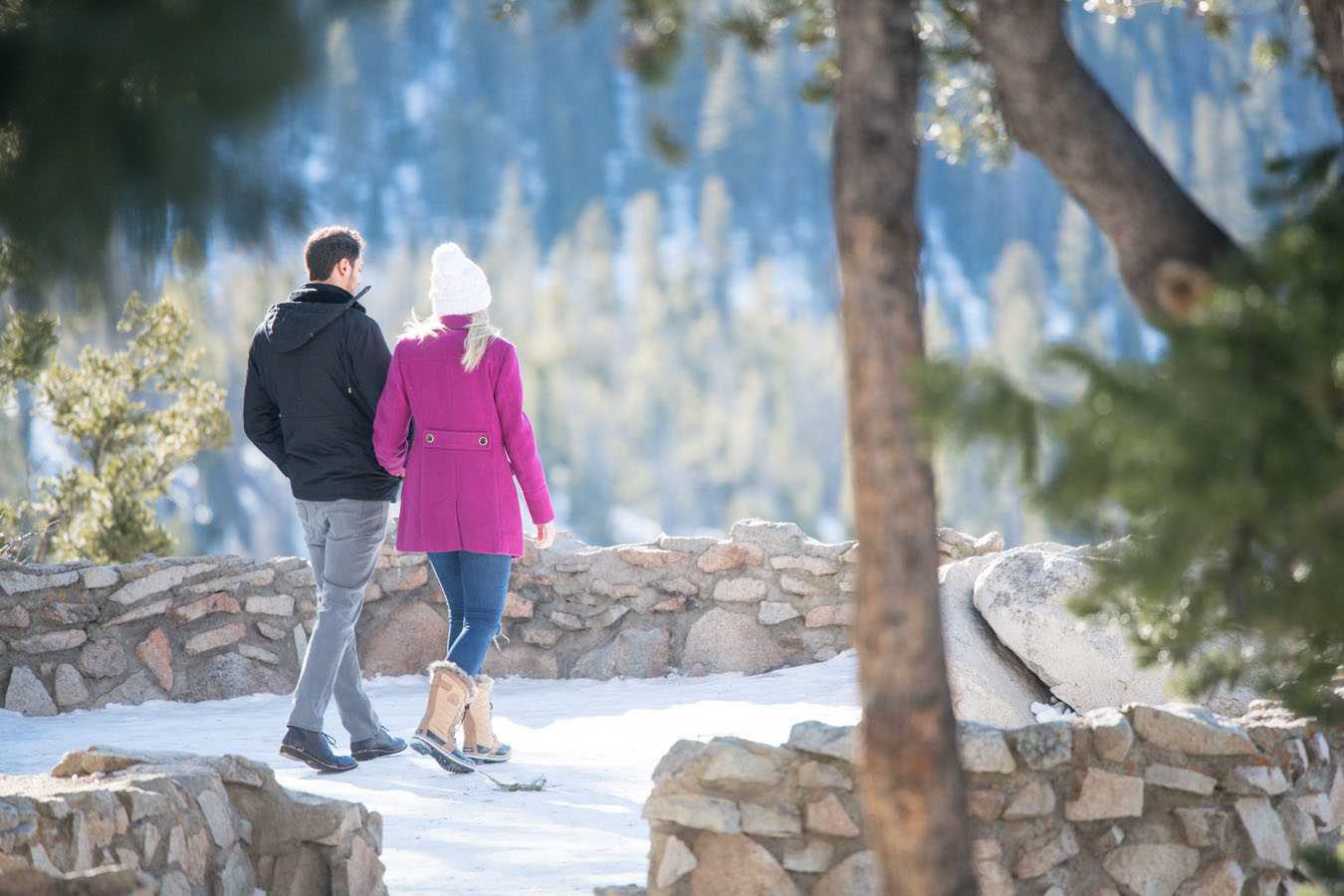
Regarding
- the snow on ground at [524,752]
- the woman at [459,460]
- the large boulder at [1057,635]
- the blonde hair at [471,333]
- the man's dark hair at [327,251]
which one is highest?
the man's dark hair at [327,251]

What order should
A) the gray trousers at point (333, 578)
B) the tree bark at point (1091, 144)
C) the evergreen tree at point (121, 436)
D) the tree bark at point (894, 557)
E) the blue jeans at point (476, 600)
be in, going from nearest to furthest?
the tree bark at point (894, 557)
the tree bark at point (1091, 144)
the gray trousers at point (333, 578)
the blue jeans at point (476, 600)
the evergreen tree at point (121, 436)

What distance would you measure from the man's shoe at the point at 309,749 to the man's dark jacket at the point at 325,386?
0.66 m

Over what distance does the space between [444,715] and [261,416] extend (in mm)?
1046

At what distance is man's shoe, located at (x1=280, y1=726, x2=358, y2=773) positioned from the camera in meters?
3.26

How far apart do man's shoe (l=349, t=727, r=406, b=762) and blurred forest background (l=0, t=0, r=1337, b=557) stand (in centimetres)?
2356

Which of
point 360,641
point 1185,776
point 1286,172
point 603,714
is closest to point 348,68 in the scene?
point 1286,172

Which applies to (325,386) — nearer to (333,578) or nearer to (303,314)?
(303,314)

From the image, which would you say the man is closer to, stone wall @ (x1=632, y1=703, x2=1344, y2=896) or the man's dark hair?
the man's dark hair

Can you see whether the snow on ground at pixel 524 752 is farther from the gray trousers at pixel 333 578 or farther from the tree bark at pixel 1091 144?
the tree bark at pixel 1091 144

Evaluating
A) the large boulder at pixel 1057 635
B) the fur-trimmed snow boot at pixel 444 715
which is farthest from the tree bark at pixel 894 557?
the large boulder at pixel 1057 635

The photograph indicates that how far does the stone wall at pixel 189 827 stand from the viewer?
6.76 feet

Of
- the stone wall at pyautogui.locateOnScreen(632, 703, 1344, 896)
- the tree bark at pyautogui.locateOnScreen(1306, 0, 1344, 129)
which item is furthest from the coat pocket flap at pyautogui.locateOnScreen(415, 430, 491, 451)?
the tree bark at pyautogui.locateOnScreen(1306, 0, 1344, 129)

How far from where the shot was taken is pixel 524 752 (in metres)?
3.80

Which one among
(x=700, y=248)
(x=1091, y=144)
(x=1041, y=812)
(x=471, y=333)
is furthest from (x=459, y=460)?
(x=700, y=248)
